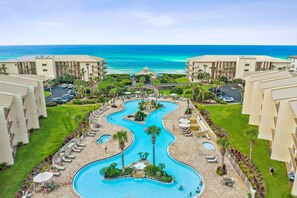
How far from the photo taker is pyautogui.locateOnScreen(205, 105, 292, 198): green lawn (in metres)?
23.2

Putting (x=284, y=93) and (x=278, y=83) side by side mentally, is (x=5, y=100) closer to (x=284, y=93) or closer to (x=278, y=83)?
(x=284, y=93)

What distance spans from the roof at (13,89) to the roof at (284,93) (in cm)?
3442

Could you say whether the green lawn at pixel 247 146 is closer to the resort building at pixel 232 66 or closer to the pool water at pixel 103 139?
the pool water at pixel 103 139

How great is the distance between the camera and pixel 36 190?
73.8 feet

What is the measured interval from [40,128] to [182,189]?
27.4 metres

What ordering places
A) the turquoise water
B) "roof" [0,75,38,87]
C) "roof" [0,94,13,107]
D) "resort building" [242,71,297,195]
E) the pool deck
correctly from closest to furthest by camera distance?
the pool deck, the turquoise water, "roof" [0,94,13,107], "resort building" [242,71,297,195], "roof" [0,75,38,87]

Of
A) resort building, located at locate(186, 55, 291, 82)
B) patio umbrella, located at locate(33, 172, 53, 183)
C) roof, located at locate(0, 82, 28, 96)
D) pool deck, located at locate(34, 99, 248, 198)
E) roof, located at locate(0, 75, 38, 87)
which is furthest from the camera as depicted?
resort building, located at locate(186, 55, 291, 82)

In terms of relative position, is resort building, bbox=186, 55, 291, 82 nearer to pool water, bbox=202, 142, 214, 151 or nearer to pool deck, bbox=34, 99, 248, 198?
pool deck, bbox=34, 99, 248, 198

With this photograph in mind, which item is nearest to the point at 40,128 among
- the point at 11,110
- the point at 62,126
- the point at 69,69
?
the point at 62,126

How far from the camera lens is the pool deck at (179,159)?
72.8ft

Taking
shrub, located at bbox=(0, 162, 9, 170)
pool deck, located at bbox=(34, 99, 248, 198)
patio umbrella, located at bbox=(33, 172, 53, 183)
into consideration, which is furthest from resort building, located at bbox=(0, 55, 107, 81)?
patio umbrella, located at bbox=(33, 172, 53, 183)

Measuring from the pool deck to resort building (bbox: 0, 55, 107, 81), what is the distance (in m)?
43.3

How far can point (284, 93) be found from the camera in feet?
95.6

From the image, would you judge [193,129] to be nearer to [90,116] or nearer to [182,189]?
[182,189]
